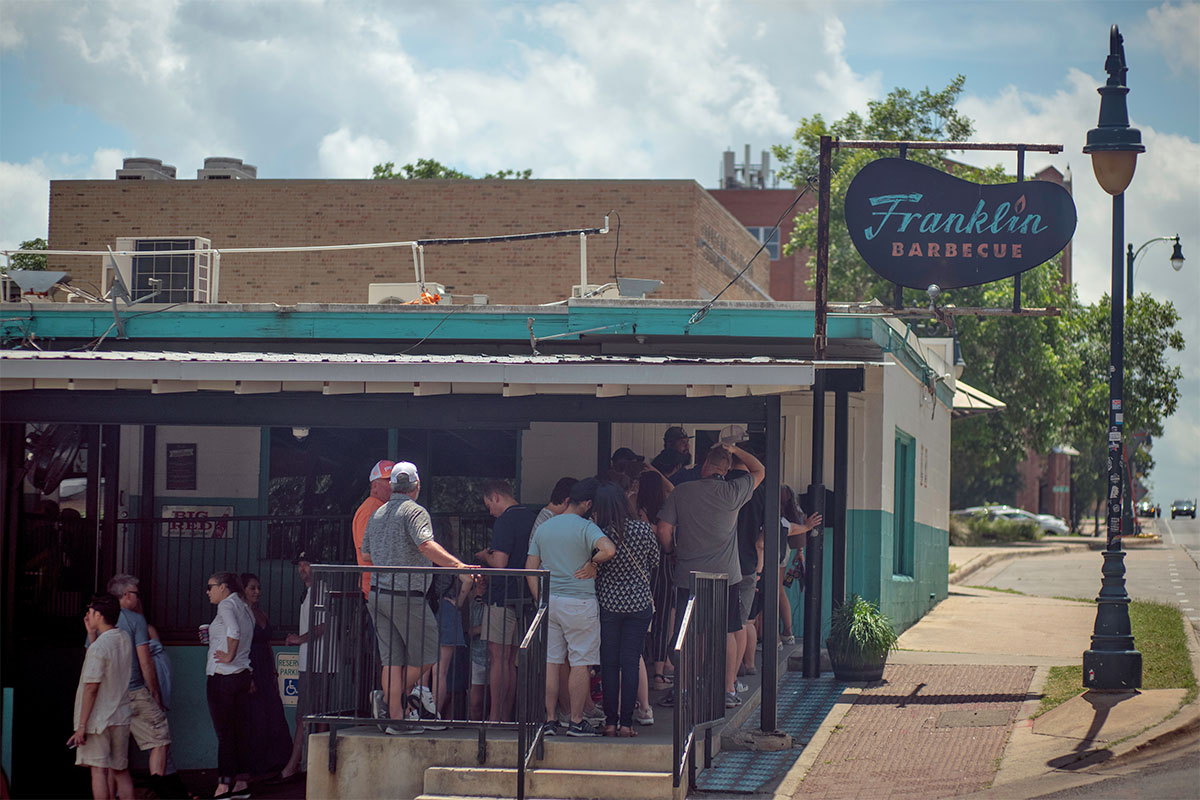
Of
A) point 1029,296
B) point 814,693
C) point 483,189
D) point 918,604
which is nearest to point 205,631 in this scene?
point 814,693

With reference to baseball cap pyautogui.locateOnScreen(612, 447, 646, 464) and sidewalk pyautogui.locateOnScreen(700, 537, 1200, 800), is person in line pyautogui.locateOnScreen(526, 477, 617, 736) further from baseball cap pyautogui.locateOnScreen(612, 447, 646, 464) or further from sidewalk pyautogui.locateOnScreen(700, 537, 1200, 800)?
baseball cap pyautogui.locateOnScreen(612, 447, 646, 464)

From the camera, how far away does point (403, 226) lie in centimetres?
2781

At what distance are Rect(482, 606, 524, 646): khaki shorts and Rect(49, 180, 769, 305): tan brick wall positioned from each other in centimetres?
1790

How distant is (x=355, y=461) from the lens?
43.1ft

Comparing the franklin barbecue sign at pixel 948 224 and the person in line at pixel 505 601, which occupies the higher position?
the franklin barbecue sign at pixel 948 224

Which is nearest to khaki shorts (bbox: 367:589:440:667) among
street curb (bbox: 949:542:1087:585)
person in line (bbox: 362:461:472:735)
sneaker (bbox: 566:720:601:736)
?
person in line (bbox: 362:461:472:735)

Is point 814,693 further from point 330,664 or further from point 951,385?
point 951,385

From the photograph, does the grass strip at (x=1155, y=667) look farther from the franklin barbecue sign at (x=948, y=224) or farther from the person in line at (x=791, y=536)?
the franklin barbecue sign at (x=948, y=224)

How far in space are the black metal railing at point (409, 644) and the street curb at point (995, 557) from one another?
1667cm

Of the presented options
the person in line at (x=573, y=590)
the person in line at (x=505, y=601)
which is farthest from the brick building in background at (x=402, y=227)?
the person in line at (x=573, y=590)

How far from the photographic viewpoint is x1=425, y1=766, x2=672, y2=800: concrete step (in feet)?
26.1

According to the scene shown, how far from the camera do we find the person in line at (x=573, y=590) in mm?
8273

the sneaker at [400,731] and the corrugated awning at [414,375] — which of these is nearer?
the sneaker at [400,731]

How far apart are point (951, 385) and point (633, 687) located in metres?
12.8
